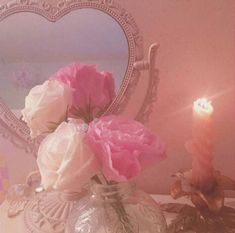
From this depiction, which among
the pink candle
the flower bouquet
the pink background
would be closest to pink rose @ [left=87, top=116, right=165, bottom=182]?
the flower bouquet

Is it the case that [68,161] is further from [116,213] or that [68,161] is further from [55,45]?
[55,45]

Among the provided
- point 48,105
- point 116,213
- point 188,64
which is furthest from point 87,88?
point 188,64

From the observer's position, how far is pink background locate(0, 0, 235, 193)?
2.65 ft

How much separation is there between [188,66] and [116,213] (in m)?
0.39

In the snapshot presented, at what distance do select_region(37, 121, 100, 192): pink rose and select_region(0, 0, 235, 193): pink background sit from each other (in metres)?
0.36

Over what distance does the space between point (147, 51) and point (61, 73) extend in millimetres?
275

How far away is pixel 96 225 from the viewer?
0.67 metres

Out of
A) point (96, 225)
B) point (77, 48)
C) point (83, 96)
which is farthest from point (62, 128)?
point (77, 48)

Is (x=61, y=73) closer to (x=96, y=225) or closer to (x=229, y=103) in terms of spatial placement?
(x=96, y=225)

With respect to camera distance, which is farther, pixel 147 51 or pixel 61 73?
pixel 147 51

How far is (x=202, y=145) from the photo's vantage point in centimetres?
75

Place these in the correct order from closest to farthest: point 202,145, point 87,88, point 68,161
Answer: point 68,161 → point 87,88 → point 202,145

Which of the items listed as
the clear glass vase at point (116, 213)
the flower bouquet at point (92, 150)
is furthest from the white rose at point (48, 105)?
the clear glass vase at point (116, 213)

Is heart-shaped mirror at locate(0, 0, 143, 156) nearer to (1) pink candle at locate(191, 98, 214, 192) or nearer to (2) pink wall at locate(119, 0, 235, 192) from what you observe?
(2) pink wall at locate(119, 0, 235, 192)
